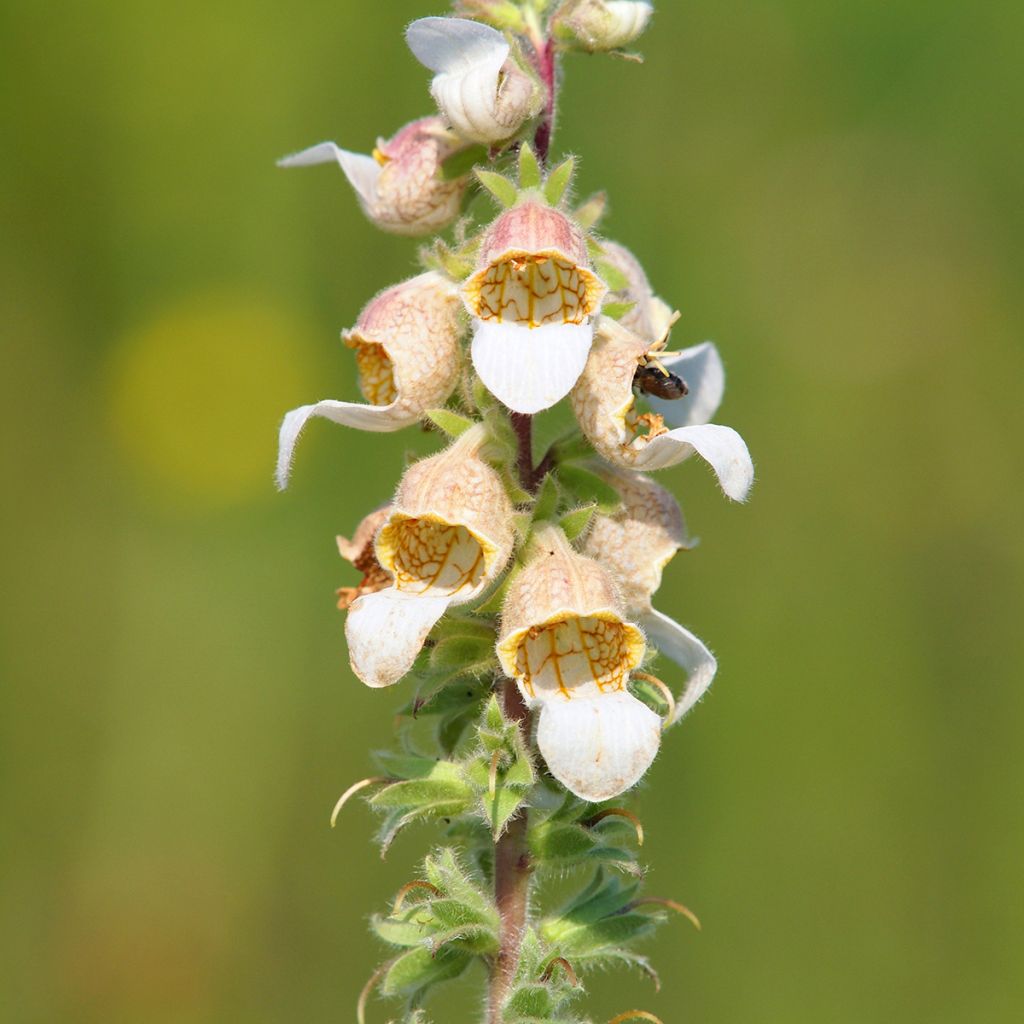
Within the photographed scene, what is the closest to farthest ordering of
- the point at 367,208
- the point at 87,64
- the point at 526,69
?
1. the point at 526,69
2. the point at 367,208
3. the point at 87,64

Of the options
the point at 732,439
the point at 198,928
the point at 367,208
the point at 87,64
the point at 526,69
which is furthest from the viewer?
the point at 87,64

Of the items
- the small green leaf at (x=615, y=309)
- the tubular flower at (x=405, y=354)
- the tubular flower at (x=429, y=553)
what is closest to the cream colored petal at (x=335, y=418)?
the tubular flower at (x=405, y=354)

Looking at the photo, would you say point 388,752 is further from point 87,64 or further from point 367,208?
point 87,64

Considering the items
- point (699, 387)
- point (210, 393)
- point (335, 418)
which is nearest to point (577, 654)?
point (335, 418)

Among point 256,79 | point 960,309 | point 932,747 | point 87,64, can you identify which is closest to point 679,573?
point 932,747

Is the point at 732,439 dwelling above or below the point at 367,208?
below

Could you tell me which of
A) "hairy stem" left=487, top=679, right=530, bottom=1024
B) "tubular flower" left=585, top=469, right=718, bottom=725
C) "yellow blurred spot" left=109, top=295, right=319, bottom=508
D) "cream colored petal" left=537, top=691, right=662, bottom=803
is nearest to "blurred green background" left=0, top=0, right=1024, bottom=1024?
"yellow blurred spot" left=109, top=295, right=319, bottom=508

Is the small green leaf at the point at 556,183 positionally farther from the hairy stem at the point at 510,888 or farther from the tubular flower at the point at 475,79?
the hairy stem at the point at 510,888

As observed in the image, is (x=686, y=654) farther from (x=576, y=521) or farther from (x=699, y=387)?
(x=699, y=387)
